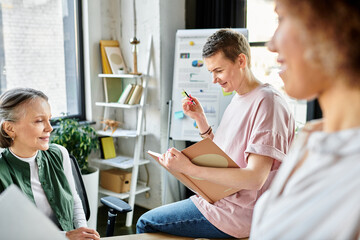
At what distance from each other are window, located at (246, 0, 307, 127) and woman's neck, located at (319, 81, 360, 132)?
8.54 feet

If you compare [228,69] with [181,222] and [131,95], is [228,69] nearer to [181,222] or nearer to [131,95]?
[181,222]

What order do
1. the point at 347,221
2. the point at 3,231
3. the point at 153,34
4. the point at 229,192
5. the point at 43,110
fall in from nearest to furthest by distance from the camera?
the point at 347,221
the point at 3,231
the point at 229,192
the point at 43,110
the point at 153,34

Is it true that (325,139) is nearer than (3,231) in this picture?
Yes

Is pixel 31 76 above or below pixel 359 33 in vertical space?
below

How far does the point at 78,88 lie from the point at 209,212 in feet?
8.14

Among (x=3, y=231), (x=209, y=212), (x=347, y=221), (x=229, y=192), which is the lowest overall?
(x=209, y=212)

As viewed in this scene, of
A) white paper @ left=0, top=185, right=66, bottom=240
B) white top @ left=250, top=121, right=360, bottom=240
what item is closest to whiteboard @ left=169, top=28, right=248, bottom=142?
white paper @ left=0, top=185, right=66, bottom=240

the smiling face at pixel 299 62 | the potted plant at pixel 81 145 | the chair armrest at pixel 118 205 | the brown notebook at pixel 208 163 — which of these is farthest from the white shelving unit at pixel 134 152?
the smiling face at pixel 299 62

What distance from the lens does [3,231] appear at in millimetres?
788

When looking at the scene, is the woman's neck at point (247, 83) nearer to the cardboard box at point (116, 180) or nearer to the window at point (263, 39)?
the window at point (263, 39)

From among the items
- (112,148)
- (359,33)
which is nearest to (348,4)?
(359,33)

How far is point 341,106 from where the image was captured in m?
0.57

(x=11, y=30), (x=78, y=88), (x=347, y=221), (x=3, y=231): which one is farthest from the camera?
(x=78, y=88)

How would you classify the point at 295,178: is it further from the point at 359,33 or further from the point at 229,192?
the point at 229,192
